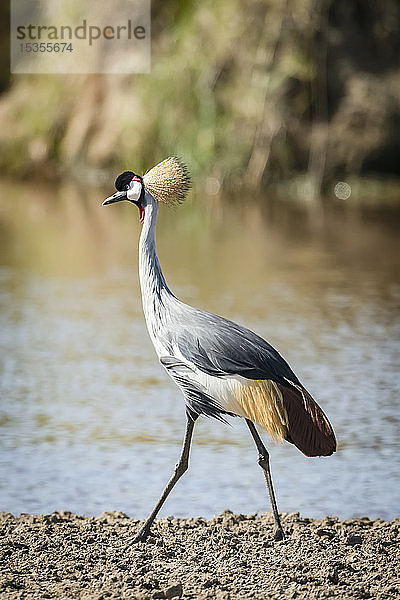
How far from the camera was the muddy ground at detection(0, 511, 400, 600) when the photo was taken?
287 cm

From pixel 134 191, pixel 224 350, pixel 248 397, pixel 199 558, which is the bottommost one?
pixel 199 558

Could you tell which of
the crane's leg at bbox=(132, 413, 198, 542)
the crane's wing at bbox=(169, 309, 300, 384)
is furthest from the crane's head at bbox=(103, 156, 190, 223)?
the crane's leg at bbox=(132, 413, 198, 542)

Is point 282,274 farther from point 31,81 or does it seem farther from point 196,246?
point 31,81

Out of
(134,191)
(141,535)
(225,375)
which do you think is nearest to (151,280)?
(134,191)

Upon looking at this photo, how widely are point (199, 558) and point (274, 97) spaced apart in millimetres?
9987

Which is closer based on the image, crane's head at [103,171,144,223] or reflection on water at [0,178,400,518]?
crane's head at [103,171,144,223]

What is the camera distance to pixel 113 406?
4.78 m

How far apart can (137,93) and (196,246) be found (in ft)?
17.1

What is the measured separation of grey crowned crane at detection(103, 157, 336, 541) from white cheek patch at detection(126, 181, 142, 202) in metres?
0.10

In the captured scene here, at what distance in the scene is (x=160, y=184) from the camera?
3375 millimetres

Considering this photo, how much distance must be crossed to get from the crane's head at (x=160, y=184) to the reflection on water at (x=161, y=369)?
1.01 m

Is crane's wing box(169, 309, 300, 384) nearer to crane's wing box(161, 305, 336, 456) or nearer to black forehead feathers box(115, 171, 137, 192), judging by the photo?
crane's wing box(161, 305, 336, 456)

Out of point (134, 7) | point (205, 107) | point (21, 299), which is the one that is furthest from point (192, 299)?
point (134, 7)

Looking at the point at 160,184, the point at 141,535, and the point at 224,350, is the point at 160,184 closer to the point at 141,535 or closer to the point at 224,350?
the point at 224,350
